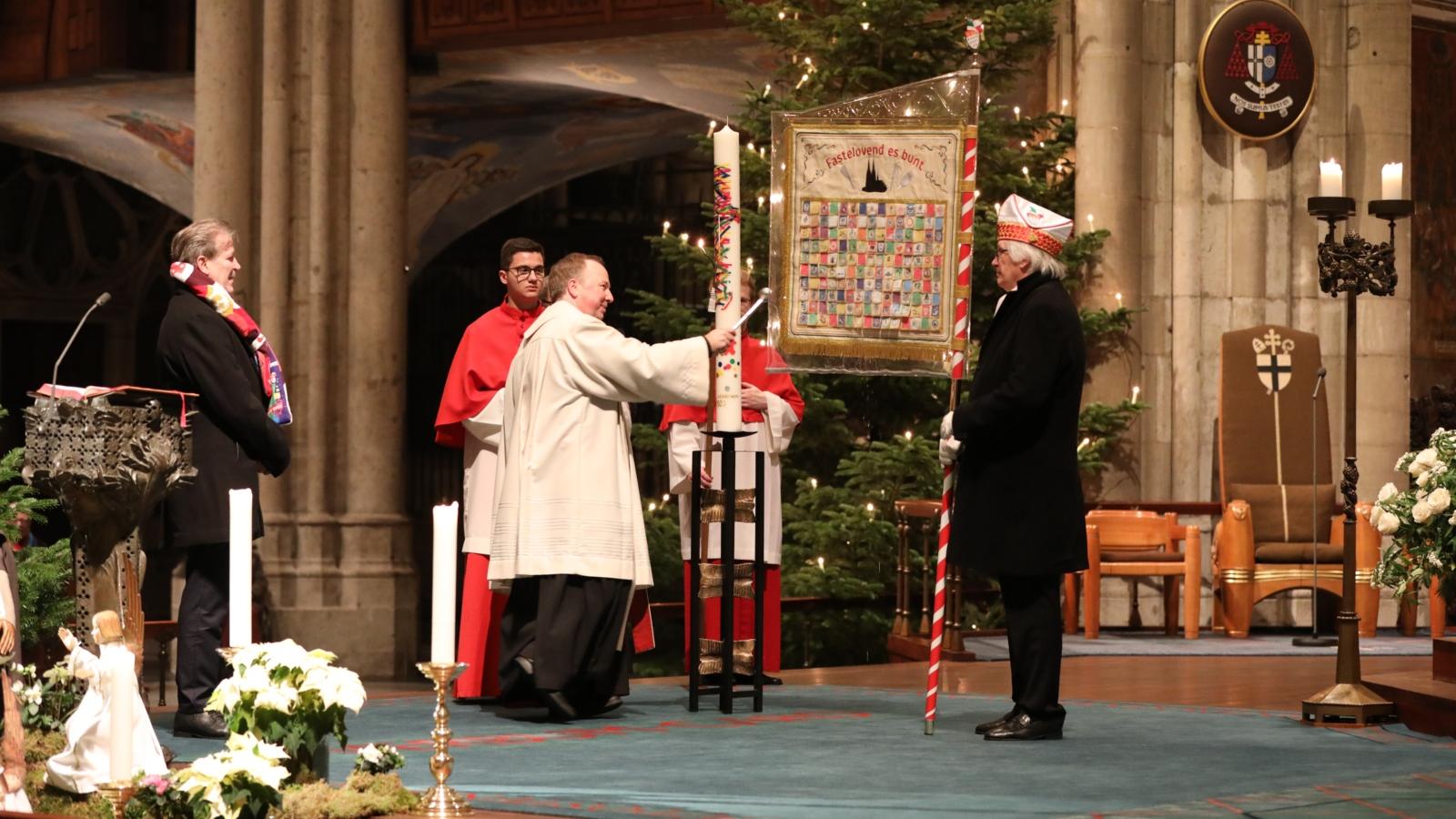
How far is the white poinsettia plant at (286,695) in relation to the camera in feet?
13.8

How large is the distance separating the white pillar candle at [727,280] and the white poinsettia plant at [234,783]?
2776 millimetres

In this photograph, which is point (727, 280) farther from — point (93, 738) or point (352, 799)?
point (93, 738)

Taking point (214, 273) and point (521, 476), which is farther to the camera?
point (521, 476)

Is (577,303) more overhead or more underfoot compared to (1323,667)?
more overhead

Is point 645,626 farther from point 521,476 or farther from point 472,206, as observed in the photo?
point 472,206

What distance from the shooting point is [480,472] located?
7.41m

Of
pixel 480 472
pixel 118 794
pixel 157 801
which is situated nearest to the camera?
pixel 118 794

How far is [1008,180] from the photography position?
428 inches

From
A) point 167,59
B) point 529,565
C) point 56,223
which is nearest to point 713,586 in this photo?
point 529,565

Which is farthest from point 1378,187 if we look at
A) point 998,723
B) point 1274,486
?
point 998,723

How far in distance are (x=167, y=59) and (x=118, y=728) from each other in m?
11.9

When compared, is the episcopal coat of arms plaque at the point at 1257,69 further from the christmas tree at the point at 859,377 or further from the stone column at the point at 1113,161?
the christmas tree at the point at 859,377

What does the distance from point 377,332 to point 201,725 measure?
24.6ft

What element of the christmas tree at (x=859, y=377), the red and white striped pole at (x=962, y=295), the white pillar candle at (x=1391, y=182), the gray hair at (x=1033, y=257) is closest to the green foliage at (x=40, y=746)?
the red and white striped pole at (x=962, y=295)
